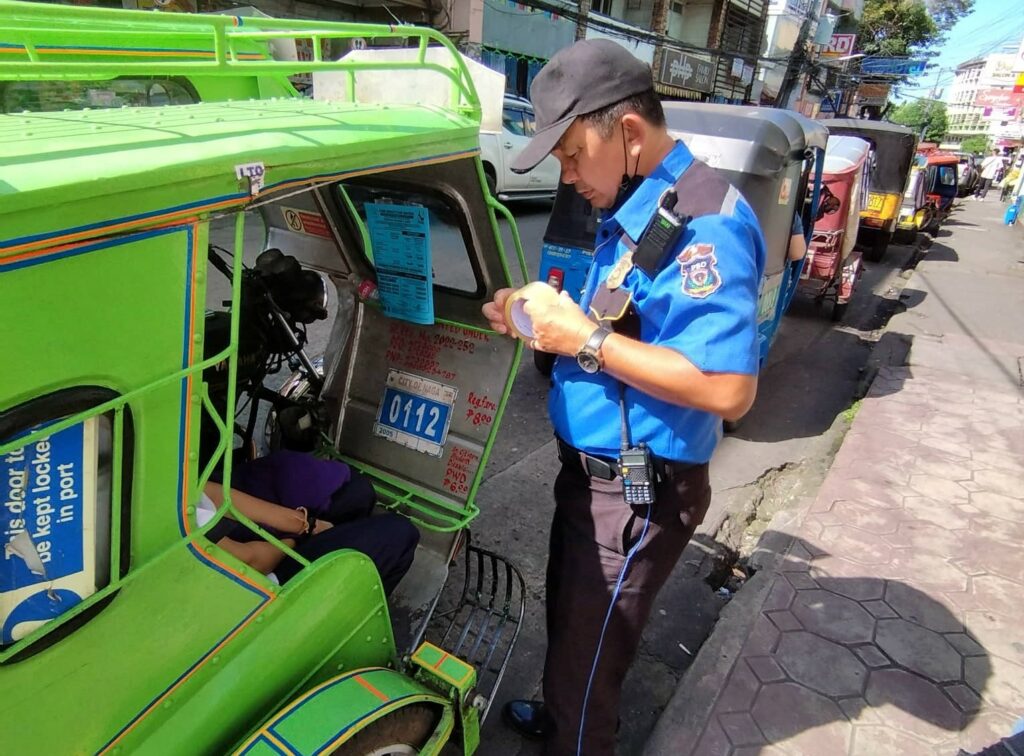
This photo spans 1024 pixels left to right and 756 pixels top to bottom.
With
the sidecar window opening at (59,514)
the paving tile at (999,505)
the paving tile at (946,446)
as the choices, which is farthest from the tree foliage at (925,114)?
the sidecar window opening at (59,514)

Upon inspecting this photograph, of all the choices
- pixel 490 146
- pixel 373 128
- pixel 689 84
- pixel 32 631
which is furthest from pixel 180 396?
pixel 689 84

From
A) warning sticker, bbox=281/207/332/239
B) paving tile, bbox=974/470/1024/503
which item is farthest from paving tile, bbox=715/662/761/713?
→ paving tile, bbox=974/470/1024/503

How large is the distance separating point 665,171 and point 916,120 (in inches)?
2265

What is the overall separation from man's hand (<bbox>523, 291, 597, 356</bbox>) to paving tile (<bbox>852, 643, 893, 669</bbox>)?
2094mm

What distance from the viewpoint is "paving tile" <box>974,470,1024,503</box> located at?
3939 mm

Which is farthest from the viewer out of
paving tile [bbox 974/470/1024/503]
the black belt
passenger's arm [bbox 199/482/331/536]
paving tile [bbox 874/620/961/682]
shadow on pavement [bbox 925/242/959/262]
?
shadow on pavement [bbox 925/242/959/262]

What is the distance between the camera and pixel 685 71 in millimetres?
21141

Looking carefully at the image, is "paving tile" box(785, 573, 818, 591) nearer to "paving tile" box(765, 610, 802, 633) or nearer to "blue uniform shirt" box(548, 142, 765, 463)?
"paving tile" box(765, 610, 802, 633)

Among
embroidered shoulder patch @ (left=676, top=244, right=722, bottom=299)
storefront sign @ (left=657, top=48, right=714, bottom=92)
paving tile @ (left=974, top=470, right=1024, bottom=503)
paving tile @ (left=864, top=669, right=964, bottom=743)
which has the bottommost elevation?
paving tile @ (left=864, top=669, right=964, bottom=743)

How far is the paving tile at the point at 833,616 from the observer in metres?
2.72

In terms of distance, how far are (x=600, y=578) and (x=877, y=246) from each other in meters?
11.5

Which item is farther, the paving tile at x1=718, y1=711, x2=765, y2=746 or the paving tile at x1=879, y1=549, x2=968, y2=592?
the paving tile at x1=879, y1=549, x2=968, y2=592

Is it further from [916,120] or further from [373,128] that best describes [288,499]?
[916,120]

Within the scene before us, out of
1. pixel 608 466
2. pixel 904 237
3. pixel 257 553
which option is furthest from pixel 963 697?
pixel 904 237
